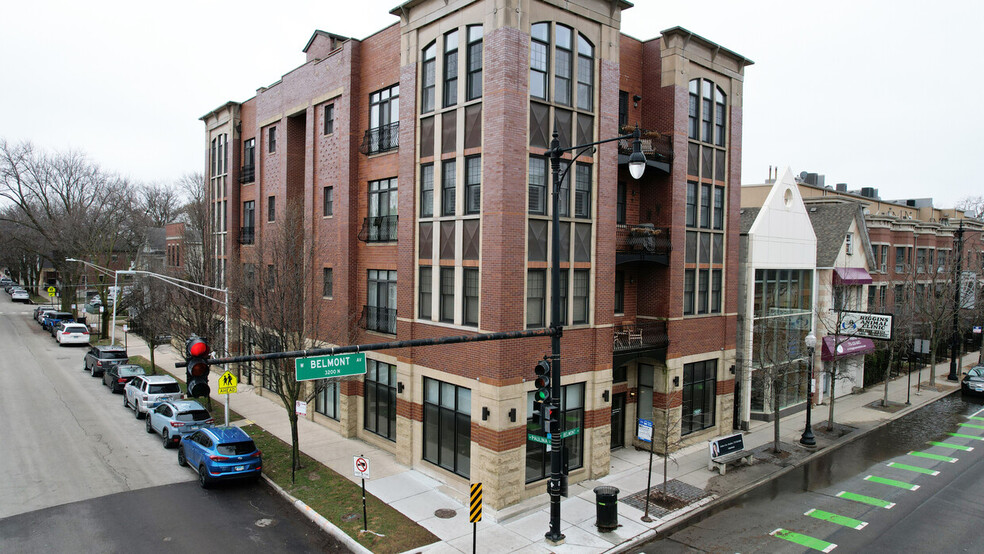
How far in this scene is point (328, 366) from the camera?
12.4 meters

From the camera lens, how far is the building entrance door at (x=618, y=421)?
22.2 m

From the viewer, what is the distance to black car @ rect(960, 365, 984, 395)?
33.2 meters

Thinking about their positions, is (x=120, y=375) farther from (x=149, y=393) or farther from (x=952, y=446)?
(x=952, y=446)

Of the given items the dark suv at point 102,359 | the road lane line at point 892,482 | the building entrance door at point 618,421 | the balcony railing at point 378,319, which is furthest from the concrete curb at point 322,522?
the dark suv at point 102,359

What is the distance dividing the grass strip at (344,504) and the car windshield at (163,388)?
707 cm

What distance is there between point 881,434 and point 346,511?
23108 millimetres

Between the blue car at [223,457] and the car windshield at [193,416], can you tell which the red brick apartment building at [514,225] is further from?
the car windshield at [193,416]

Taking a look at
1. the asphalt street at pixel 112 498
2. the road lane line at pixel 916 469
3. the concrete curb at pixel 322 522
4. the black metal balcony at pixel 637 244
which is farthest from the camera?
the black metal balcony at pixel 637 244

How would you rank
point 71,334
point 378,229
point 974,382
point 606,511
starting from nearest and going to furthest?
1. point 606,511
2. point 378,229
3. point 974,382
4. point 71,334

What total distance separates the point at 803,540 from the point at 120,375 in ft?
103

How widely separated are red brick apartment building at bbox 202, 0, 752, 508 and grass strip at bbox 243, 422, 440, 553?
2514mm

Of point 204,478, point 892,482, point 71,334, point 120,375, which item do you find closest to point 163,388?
point 120,375

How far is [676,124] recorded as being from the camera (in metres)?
21.6

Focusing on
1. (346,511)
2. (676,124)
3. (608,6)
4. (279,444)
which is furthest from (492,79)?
(279,444)
